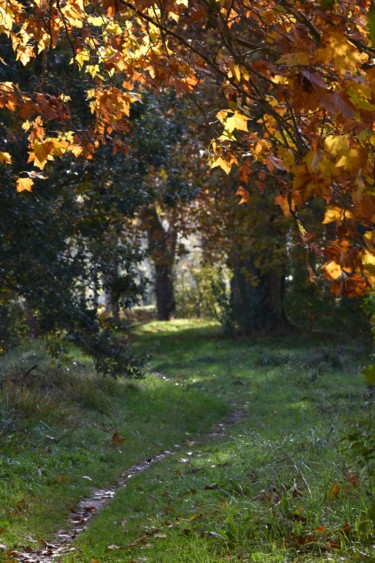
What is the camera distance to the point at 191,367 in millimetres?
21344

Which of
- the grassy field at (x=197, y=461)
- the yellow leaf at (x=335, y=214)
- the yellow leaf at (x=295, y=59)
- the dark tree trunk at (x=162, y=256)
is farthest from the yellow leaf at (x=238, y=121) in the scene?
the dark tree trunk at (x=162, y=256)

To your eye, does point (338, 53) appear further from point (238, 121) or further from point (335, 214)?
point (238, 121)

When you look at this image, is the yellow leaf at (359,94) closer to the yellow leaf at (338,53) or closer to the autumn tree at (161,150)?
the yellow leaf at (338,53)

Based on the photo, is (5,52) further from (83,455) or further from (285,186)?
(285,186)

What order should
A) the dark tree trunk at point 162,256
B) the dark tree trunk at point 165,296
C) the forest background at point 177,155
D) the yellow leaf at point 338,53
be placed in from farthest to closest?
the dark tree trunk at point 165,296 → the dark tree trunk at point 162,256 → the forest background at point 177,155 → the yellow leaf at point 338,53

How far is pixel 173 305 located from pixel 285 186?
1204 inches

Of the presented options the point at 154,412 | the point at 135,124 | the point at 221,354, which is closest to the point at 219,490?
the point at 154,412

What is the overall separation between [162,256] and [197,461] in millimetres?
16660

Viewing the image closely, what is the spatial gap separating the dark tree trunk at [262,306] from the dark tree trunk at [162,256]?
8.25 feet

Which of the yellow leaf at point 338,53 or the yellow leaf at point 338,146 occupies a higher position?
the yellow leaf at point 338,53

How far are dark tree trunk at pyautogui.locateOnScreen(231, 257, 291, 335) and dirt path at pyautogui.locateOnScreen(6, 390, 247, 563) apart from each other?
40.2ft

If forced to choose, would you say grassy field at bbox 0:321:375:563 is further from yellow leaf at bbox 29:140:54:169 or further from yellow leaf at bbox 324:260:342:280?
yellow leaf at bbox 29:140:54:169

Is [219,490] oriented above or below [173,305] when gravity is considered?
below

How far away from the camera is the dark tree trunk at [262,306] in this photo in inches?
1020
